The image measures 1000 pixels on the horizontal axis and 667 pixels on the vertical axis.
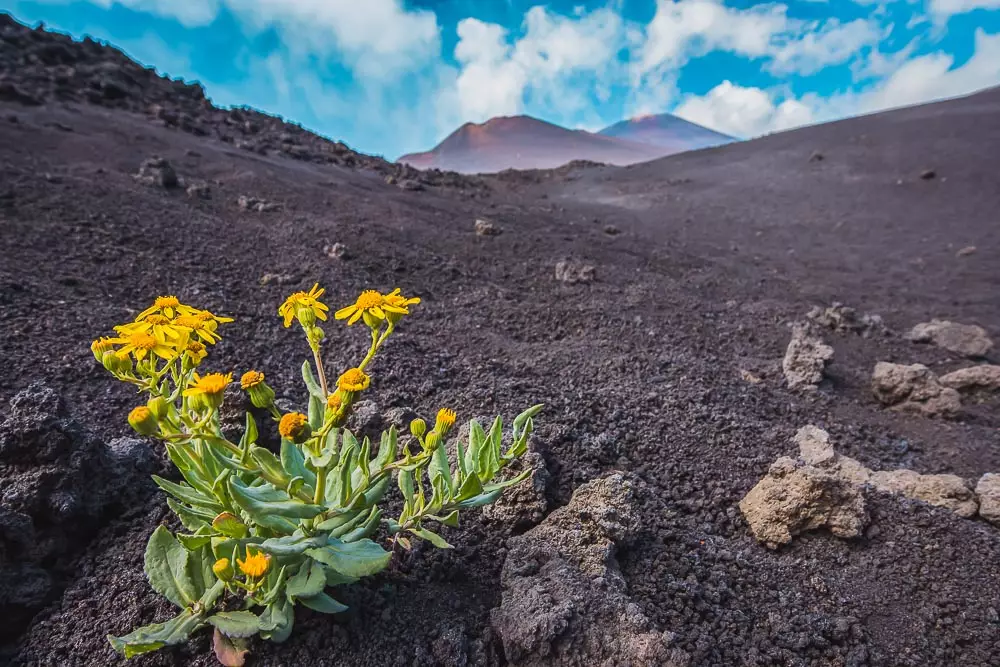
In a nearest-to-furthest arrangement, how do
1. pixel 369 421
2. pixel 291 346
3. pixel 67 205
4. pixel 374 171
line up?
pixel 369 421, pixel 291 346, pixel 67 205, pixel 374 171

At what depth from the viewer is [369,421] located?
5.91 feet

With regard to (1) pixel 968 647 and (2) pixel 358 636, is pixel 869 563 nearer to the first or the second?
(1) pixel 968 647

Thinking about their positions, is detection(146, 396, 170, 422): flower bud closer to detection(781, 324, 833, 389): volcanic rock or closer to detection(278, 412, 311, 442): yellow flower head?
detection(278, 412, 311, 442): yellow flower head

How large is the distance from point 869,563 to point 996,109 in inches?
641

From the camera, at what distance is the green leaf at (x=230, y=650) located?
1.07m

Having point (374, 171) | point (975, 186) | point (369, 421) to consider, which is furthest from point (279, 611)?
point (975, 186)

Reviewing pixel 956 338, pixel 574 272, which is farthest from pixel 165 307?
pixel 956 338

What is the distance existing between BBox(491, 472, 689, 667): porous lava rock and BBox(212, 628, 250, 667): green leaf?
53 cm

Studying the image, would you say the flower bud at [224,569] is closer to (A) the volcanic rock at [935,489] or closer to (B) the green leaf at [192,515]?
(B) the green leaf at [192,515]

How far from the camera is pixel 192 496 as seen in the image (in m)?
1.13

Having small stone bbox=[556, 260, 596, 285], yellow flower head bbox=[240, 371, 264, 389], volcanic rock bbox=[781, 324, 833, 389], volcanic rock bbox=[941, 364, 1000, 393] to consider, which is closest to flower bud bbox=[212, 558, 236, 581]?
yellow flower head bbox=[240, 371, 264, 389]

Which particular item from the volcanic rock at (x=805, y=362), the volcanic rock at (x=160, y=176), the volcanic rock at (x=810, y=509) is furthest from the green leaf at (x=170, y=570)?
the volcanic rock at (x=160, y=176)

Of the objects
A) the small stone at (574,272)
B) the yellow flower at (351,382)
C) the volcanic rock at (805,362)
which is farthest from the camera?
the small stone at (574,272)

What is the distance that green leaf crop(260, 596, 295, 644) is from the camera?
1026mm
